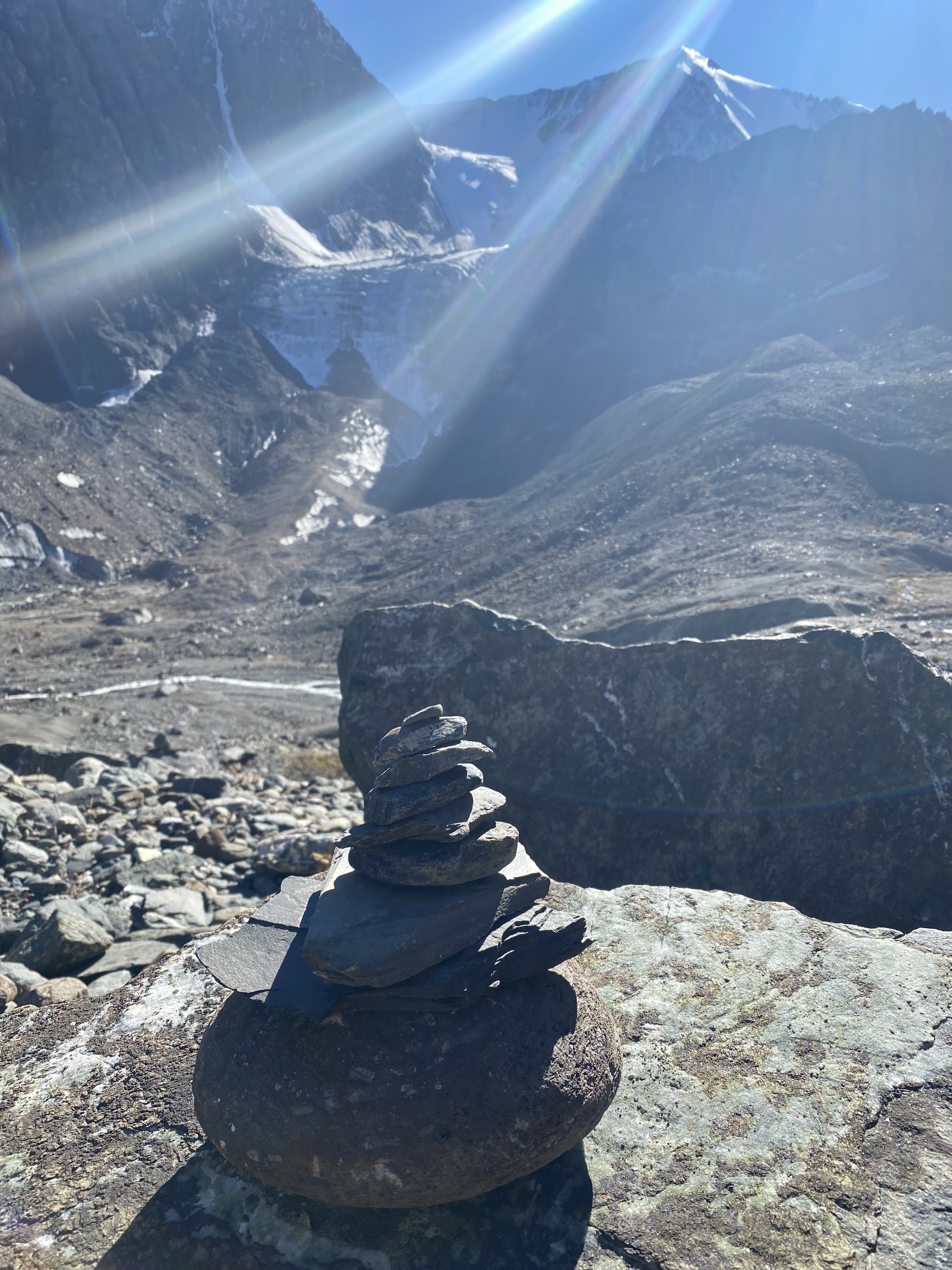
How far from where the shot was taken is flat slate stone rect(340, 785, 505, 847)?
3789mm

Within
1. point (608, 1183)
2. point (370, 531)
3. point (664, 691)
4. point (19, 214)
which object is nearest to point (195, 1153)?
point (608, 1183)

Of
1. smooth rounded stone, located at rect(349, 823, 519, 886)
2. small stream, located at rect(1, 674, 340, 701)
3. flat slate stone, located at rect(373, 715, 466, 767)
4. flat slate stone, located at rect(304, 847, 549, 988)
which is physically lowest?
small stream, located at rect(1, 674, 340, 701)

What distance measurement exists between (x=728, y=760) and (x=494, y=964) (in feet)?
14.5

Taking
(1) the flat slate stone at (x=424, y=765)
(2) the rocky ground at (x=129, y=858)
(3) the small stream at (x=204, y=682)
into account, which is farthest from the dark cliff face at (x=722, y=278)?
(1) the flat slate stone at (x=424, y=765)

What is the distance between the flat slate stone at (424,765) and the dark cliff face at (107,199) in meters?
63.2

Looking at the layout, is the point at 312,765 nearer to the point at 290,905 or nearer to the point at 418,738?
the point at 290,905

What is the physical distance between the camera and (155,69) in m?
83.4

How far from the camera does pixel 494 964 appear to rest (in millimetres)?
3553

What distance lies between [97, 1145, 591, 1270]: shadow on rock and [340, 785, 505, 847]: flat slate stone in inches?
57.3

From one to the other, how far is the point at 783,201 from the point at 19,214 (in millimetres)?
65497

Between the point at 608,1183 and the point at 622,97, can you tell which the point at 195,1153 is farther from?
the point at 622,97

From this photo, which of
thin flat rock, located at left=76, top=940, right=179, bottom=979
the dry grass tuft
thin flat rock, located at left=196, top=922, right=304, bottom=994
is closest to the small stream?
the dry grass tuft

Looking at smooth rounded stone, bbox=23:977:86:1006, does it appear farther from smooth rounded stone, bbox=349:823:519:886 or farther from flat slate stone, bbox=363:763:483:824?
flat slate stone, bbox=363:763:483:824

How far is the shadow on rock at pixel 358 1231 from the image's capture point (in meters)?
3.28
